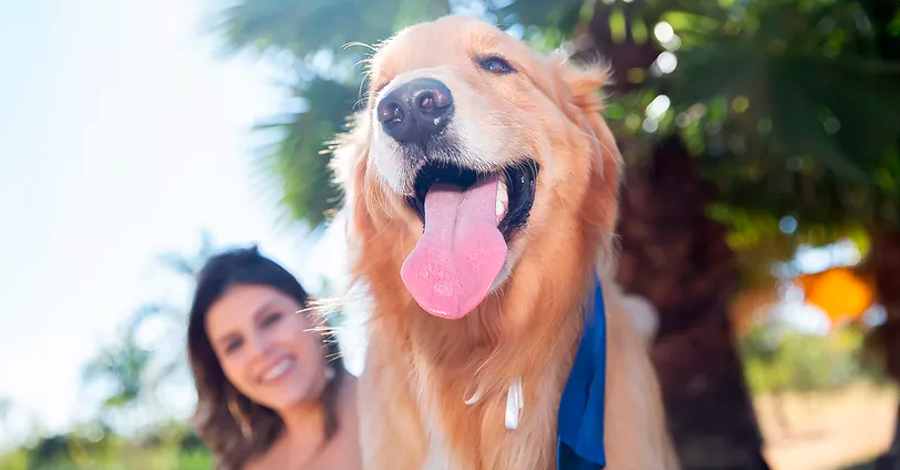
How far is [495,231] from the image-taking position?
128 cm

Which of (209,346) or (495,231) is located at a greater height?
(495,231)

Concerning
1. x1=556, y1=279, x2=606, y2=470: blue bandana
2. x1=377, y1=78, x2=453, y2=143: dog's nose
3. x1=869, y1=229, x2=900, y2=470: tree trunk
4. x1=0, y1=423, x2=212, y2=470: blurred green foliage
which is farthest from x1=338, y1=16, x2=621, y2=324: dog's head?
x1=869, y1=229, x2=900, y2=470: tree trunk

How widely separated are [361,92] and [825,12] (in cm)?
198

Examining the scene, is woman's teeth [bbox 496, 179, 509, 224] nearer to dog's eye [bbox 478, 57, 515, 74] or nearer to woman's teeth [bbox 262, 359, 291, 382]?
dog's eye [bbox 478, 57, 515, 74]

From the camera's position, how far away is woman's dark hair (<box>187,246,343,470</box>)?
63.7 inches

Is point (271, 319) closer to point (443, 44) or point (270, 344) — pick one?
point (270, 344)

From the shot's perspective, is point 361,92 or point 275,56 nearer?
point 361,92

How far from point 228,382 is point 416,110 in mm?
889

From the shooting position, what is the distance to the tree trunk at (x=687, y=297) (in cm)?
308

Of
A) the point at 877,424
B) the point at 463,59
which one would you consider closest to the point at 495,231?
the point at 463,59

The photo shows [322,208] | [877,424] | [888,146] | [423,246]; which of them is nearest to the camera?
[423,246]

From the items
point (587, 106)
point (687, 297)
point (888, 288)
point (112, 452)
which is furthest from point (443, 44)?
point (888, 288)

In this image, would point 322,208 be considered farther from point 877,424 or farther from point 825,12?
point 877,424

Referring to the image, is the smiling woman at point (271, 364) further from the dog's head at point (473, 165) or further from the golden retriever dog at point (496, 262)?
the dog's head at point (473, 165)
